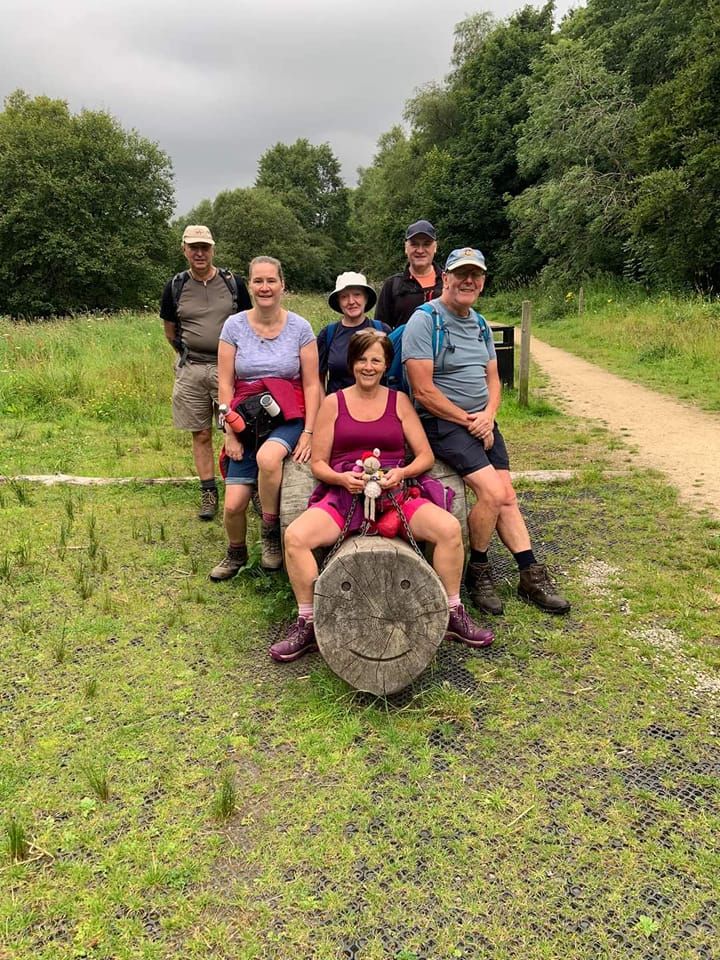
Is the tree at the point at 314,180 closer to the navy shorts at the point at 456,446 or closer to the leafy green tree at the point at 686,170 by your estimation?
the leafy green tree at the point at 686,170

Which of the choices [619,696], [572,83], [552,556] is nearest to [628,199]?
[572,83]

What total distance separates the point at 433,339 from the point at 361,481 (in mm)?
982

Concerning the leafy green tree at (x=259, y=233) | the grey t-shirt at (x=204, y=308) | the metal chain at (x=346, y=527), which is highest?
the leafy green tree at (x=259, y=233)

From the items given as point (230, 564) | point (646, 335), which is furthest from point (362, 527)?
point (646, 335)

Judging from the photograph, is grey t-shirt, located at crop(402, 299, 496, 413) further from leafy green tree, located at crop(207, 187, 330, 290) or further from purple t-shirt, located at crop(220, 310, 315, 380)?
leafy green tree, located at crop(207, 187, 330, 290)

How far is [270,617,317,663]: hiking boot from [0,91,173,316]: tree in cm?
3555

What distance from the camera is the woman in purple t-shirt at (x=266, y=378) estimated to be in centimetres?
393

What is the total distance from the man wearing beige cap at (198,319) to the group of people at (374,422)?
0.17 metres

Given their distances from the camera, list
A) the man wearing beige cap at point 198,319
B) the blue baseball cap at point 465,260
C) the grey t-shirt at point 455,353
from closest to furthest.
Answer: the blue baseball cap at point 465,260
the grey t-shirt at point 455,353
the man wearing beige cap at point 198,319

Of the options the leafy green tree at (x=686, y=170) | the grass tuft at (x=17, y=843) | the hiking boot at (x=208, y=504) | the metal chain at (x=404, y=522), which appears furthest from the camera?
the leafy green tree at (x=686, y=170)

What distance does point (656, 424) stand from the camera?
8070mm

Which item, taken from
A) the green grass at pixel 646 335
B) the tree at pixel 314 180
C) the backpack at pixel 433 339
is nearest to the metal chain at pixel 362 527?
the backpack at pixel 433 339

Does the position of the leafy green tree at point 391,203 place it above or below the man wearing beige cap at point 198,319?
above

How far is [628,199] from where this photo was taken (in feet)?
70.5
